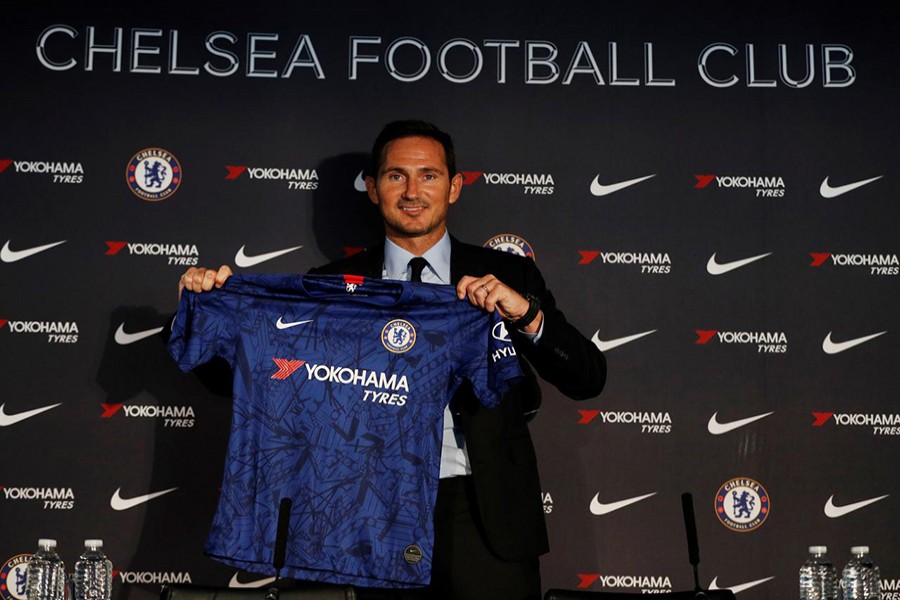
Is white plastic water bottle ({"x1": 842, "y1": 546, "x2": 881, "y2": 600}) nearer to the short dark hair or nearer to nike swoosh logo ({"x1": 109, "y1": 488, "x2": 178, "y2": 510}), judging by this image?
the short dark hair

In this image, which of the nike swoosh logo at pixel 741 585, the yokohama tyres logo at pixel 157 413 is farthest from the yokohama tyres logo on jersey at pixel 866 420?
the yokohama tyres logo at pixel 157 413

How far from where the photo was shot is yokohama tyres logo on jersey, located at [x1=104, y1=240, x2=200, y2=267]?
4.34 meters

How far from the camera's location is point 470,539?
10.8 feet

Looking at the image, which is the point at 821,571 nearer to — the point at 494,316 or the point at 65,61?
the point at 494,316

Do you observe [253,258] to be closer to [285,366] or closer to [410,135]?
[410,135]

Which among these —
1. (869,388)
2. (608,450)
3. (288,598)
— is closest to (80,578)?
(288,598)

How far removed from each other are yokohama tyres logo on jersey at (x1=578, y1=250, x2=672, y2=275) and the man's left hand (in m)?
1.18

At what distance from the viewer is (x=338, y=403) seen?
3.21 m

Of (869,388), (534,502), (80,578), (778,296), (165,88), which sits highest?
(165,88)

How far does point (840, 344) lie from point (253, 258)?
99.4 inches

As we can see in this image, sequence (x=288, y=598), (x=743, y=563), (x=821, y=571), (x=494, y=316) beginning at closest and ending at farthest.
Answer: (x=288, y=598) < (x=494, y=316) < (x=821, y=571) < (x=743, y=563)

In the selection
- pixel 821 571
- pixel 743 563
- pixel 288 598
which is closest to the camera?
pixel 288 598

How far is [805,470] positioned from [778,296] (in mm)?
740

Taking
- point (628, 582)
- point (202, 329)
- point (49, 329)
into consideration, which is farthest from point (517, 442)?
point (49, 329)
